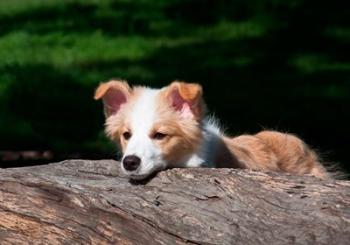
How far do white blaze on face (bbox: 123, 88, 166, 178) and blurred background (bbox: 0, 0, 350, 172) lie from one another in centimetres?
296

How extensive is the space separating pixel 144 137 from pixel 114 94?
0.50 m

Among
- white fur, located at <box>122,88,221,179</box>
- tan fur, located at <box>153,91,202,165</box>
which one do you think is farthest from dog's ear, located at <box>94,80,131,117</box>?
tan fur, located at <box>153,91,202,165</box>

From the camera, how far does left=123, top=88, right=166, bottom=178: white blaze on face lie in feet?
18.6

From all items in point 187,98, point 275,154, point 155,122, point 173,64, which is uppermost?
point 187,98

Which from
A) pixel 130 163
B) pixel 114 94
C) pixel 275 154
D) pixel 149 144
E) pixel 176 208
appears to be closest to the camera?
pixel 176 208

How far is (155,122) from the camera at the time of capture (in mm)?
5887

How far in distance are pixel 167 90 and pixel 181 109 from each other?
0.44 ft

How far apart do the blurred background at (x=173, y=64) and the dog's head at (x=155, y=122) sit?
9.23 feet

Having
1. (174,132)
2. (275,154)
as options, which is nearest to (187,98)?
(174,132)

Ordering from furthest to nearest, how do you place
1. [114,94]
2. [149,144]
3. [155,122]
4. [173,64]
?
[173,64], [114,94], [155,122], [149,144]

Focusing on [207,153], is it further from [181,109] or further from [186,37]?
[186,37]

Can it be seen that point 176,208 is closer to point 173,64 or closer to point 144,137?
point 144,137

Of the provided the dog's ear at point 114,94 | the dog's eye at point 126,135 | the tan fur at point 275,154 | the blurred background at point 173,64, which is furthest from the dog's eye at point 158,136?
the blurred background at point 173,64

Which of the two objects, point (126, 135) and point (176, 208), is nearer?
point (176, 208)
